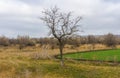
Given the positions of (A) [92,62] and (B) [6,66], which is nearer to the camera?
(B) [6,66]

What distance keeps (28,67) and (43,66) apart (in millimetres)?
2674

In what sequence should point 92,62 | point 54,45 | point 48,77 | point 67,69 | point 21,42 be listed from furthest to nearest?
point 21,42, point 54,45, point 92,62, point 67,69, point 48,77

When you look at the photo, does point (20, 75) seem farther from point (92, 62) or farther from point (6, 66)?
point (92, 62)

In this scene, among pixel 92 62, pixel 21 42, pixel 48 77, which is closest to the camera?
pixel 48 77

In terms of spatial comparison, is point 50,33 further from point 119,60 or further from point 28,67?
point 119,60

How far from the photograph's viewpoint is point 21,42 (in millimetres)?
125750

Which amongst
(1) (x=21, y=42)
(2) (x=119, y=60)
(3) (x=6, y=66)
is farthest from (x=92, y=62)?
(1) (x=21, y=42)

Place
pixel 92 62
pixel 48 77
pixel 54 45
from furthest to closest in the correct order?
pixel 54 45
pixel 92 62
pixel 48 77

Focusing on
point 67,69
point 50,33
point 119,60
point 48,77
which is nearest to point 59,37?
point 50,33

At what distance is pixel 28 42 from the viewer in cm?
13338

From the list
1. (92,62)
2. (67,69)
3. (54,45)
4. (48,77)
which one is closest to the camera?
(48,77)

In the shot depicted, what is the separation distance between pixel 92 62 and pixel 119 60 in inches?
214

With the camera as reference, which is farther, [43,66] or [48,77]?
[43,66]

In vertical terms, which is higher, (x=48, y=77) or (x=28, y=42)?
(x=28, y=42)
